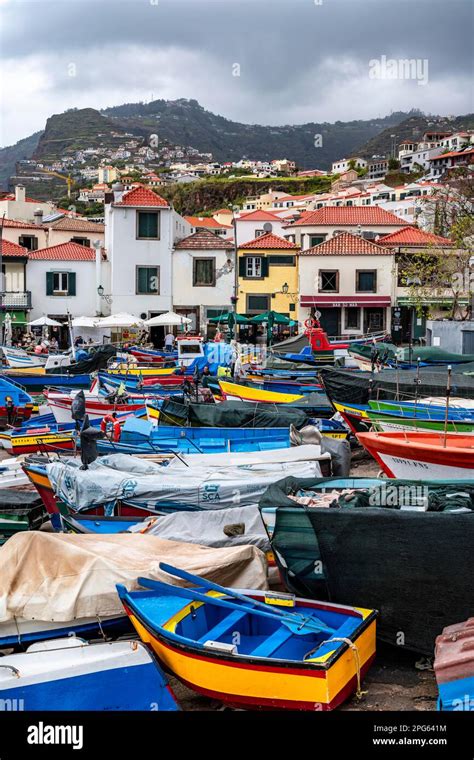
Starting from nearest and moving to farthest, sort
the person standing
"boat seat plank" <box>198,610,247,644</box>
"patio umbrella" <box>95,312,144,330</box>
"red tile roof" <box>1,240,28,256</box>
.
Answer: "boat seat plank" <box>198,610,247,644</box>
"patio umbrella" <box>95,312,144,330</box>
the person standing
"red tile roof" <box>1,240,28,256</box>

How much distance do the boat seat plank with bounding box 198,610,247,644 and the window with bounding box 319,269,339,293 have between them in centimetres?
3776

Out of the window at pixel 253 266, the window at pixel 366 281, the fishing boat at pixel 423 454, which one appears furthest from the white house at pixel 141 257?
the fishing boat at pixel 423 454

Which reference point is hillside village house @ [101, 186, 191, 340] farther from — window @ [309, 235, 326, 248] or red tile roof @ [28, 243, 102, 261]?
window @ [309, 235, 326, 248]

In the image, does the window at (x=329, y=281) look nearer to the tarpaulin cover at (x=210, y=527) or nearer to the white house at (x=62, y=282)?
the white house at (x=62, y=282)

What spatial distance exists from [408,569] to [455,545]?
21.8 inches

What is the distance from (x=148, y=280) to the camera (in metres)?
46.2

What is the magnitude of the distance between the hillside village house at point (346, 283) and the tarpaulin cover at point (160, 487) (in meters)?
32.8

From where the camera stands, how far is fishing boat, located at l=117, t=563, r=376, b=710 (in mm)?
8055

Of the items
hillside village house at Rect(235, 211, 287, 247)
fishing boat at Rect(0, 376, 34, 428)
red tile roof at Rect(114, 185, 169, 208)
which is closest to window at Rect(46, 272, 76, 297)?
red tile roof at Rect(114, 185, 169, 208)

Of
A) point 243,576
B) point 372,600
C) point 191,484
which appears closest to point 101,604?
point 243,576

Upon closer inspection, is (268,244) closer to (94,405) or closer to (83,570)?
(94,405)

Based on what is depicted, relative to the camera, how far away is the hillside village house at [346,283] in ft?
150
